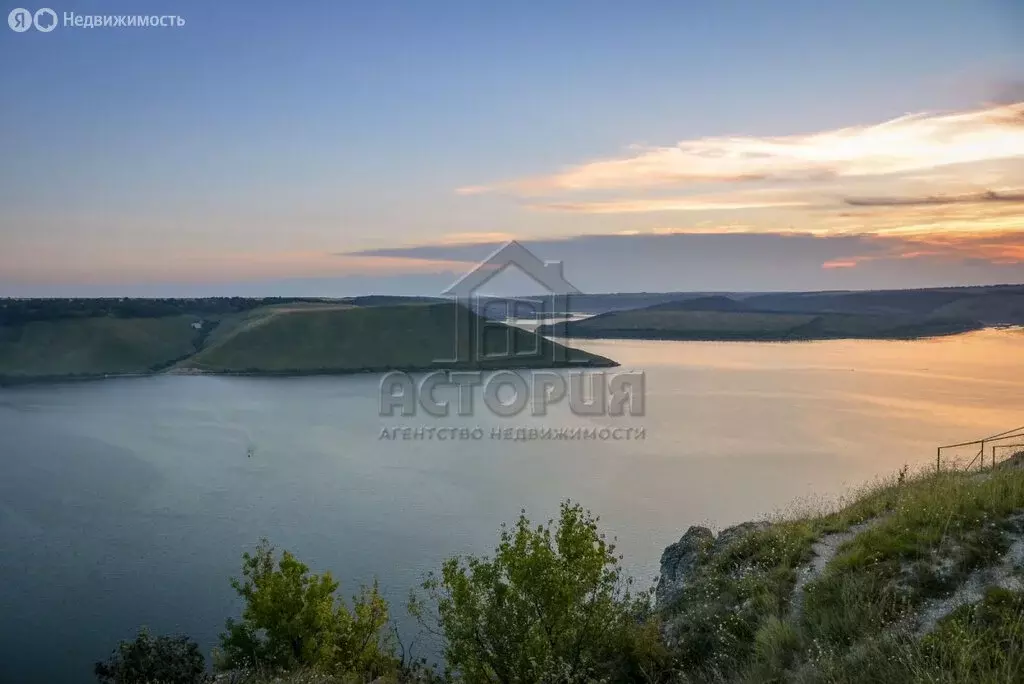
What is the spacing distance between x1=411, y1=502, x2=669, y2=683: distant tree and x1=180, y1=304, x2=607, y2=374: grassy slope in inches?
3057

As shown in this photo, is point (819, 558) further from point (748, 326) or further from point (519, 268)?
point (748, 326)

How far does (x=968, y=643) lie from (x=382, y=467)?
3631 cm

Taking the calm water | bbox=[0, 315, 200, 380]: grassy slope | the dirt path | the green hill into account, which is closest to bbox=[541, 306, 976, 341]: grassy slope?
the green hill

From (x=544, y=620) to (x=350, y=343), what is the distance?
91.7 meters

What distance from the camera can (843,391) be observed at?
63375 millimetres

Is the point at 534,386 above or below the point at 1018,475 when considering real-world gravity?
below

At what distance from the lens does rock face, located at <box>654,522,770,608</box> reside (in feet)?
40.1

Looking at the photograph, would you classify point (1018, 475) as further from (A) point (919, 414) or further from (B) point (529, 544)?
(A) point (919, 414)

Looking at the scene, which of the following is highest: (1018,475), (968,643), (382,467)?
(1018,475)

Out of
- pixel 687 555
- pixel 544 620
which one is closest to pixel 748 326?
pixel 687 555

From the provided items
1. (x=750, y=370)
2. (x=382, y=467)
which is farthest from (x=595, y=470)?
(x=750, y=370)

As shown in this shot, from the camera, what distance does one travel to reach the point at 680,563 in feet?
45.3

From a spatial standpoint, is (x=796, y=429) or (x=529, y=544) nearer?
(x=529, y=544)

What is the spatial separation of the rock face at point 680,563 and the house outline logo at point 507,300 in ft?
138
